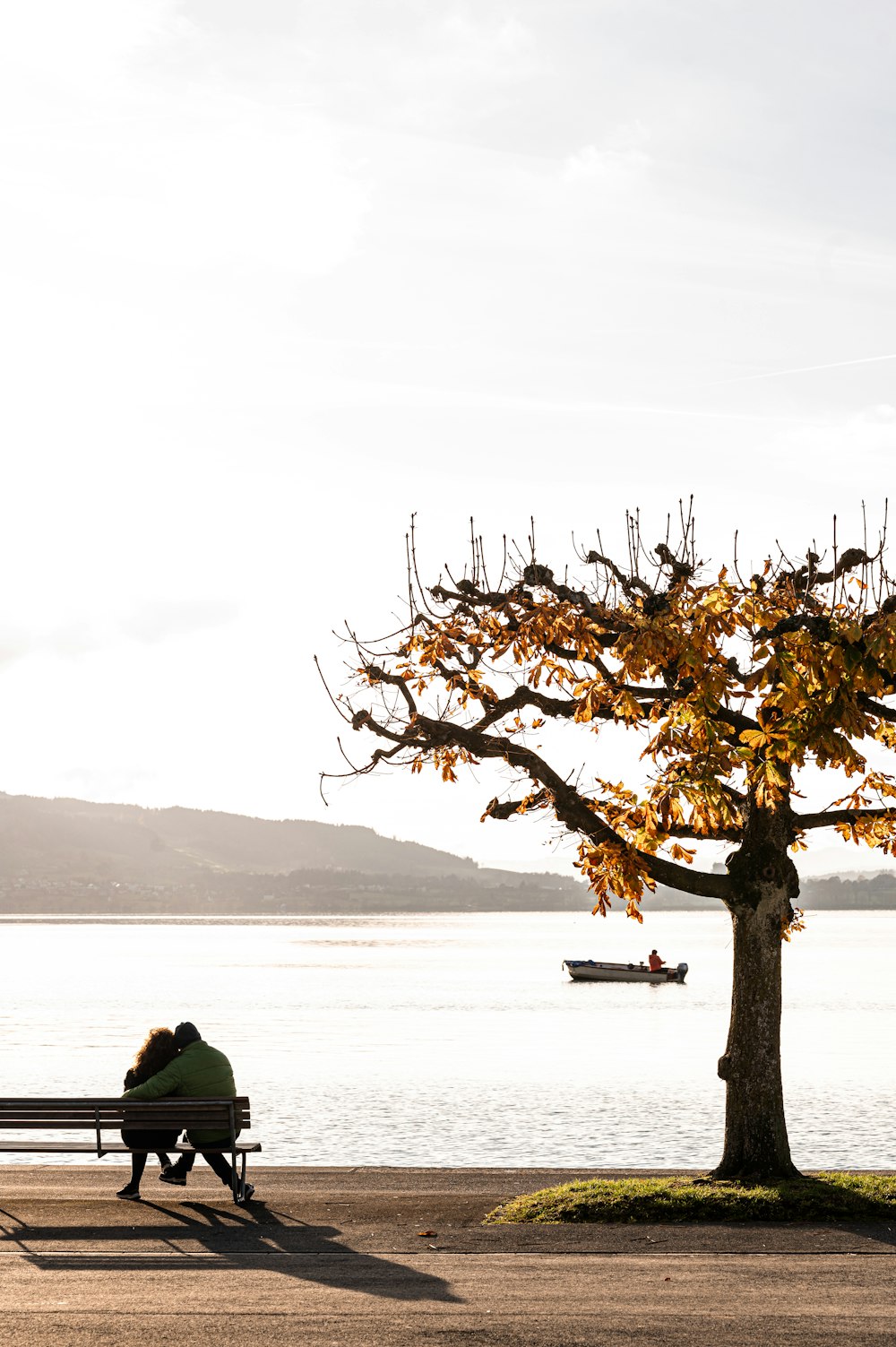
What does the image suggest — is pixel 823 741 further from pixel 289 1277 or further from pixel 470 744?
pixel 289 1277

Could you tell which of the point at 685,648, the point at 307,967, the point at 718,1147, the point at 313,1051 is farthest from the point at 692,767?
the point at 307,967

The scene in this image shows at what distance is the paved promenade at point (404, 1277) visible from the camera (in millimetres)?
9867

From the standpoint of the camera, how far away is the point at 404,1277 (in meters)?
11.6

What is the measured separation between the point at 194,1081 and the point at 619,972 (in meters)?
→ 109

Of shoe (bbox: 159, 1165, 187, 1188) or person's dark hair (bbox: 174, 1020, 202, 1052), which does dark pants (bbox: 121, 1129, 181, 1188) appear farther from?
person's dark hair (bbox: 174, 1020, 202, 1052)

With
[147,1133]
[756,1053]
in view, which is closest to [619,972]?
[756,1053]

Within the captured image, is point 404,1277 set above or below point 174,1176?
above

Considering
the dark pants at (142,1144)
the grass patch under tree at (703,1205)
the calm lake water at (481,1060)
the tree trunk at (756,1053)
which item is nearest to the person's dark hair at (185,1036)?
the dark pants at (142,1144)

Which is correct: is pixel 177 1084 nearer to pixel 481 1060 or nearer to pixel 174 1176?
pixel 174 1176

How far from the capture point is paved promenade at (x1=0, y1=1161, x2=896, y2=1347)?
9.87m

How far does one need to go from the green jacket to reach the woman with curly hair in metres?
0.13

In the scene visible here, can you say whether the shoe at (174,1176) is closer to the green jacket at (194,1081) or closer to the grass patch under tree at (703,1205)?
the green jacket at (194,1081)

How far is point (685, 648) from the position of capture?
14945 mm

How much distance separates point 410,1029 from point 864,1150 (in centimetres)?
3967
